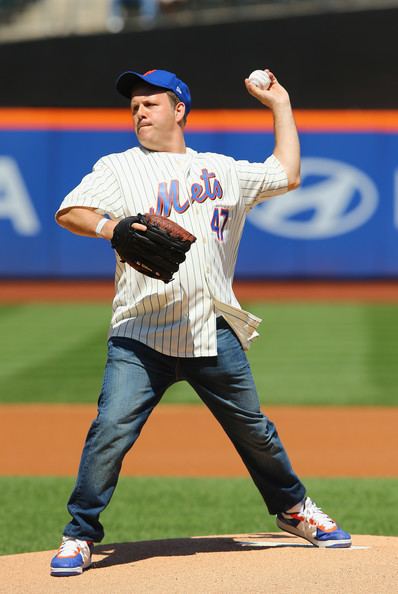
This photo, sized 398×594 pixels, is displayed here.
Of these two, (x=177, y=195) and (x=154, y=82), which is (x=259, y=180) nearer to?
(x=177, y=195)

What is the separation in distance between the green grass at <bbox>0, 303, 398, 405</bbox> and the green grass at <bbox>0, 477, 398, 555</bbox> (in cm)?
287

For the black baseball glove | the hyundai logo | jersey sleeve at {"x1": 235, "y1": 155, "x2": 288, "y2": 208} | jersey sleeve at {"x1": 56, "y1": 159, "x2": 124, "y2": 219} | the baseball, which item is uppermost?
the hyundai logo

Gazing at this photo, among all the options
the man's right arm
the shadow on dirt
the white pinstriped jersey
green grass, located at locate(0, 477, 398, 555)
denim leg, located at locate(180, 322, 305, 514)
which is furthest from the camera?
green grass, located at locate(0, 477, 398, 555)

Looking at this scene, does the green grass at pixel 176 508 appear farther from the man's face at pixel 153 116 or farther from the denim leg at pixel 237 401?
the man's face at pixel 153 116

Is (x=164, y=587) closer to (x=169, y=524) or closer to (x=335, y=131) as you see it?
(x=169, y=524)

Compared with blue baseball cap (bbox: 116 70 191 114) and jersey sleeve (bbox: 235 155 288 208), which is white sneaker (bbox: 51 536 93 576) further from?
blue baseball cap (bbox: 116 70 191 114)

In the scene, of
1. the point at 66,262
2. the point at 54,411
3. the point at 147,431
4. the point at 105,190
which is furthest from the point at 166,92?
the point at 66,262

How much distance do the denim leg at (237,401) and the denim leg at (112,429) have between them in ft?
0.63

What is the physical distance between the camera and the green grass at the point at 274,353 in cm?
1028

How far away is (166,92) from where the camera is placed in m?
4.45

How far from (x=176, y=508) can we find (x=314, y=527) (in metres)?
1.84

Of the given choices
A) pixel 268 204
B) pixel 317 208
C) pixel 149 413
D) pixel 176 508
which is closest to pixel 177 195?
pixel 149 413

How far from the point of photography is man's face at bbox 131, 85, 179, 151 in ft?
14.5

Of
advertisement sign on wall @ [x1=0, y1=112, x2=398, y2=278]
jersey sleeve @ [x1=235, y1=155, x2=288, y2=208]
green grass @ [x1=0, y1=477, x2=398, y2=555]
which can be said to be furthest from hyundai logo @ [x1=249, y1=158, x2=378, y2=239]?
jersey sleeve @ [x1=235, y1=155, x2=288, y2=208]
